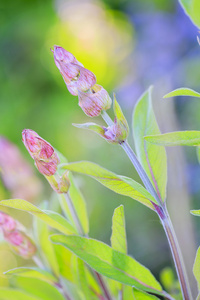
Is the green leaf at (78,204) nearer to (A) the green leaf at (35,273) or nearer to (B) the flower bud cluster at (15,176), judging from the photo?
(A) the green leaf at (35,273)

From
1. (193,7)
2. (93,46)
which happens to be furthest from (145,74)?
(193,7)

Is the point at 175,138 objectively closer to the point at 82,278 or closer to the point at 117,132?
the point at 117,132

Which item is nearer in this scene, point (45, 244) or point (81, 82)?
point (81, 82)

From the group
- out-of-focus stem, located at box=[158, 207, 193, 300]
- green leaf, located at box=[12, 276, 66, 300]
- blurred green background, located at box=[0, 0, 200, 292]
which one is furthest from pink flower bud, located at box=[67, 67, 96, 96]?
blurred green background, located at box=[0, 0, 200, 292]

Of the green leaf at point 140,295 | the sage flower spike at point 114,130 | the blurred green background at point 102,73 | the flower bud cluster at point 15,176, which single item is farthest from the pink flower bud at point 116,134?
the blurred green background at point 102,73

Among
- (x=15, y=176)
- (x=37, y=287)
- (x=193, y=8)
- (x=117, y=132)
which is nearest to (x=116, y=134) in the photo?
(x=117, y=132)

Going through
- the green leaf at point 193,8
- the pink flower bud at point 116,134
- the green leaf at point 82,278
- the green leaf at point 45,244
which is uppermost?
the green leaf at point 193,8
